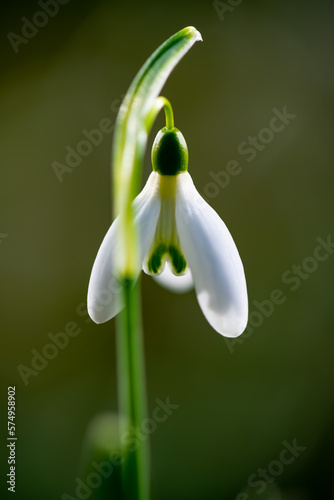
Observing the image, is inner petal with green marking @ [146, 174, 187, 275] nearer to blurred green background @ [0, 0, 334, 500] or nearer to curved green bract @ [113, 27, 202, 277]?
curved green bract @ [113, 27, 202, 277]

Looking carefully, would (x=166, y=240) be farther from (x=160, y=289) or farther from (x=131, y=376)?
(x=160, y=289)

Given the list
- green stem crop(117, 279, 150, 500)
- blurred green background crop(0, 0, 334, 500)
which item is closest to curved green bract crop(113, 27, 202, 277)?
green stem crop(117, 279, 150, 500)

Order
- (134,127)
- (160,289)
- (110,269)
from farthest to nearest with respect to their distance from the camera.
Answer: (160,289)
(110,269)
(134,127)

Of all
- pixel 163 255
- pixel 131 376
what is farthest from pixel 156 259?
pixel 131 376

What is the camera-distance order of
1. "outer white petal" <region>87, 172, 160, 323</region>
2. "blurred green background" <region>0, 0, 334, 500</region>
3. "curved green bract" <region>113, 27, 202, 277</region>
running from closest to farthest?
"curved green bract" <region>113, 27, 202, 277</region> → "outer white petal" <region>87, 172, 160, 323</region> → "blurred green background" <region>0, 0, 334, 500</region>

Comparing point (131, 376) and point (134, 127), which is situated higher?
point (134, 127)

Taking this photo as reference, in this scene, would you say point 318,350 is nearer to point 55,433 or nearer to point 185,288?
point 55,433

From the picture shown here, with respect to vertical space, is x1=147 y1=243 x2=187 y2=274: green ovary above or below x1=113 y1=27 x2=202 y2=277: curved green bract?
below

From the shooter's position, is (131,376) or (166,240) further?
(166,240)

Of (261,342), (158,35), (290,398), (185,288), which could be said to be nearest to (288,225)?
(261,342)
